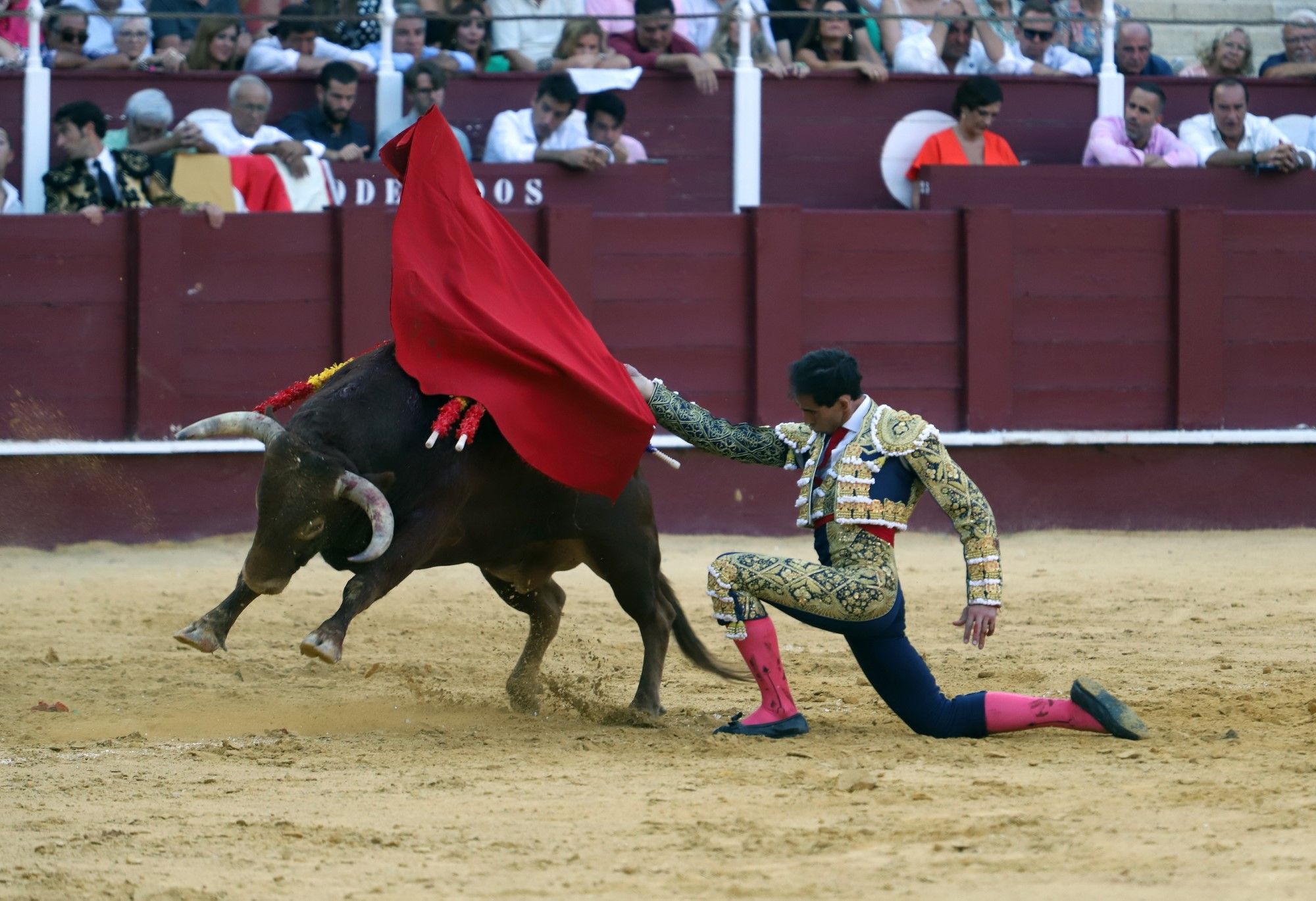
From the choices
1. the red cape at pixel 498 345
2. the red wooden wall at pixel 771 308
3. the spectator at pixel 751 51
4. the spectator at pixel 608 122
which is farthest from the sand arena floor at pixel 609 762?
the spectator at pixel 751 51

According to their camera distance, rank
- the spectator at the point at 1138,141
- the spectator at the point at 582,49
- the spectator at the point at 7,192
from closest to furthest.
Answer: the spectator at the point at 7,192
the spectator at the point at 582,49
the spectator at the point at 1138,141

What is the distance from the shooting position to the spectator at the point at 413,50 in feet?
25.6

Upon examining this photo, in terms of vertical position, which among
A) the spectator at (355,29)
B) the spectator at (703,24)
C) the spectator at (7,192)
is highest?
the spectator at (703,24)

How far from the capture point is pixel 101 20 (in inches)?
310

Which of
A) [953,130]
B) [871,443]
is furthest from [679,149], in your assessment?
[871,443]

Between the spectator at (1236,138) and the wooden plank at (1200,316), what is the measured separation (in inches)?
18.8

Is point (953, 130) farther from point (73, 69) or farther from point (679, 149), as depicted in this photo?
point (73, 69)

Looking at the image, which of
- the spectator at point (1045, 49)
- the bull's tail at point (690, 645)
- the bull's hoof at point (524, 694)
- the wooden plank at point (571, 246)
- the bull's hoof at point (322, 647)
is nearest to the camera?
the bull's hoof at point (322, 647)

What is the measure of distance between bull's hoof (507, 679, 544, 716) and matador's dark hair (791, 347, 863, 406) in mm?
1209

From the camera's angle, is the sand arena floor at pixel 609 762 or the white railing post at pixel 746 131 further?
the white railing post at pixel 746 131

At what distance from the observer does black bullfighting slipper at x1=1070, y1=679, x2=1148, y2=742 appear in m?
3.73

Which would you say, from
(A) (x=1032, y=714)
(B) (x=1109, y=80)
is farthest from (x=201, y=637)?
(B) (x=1109, y=80)

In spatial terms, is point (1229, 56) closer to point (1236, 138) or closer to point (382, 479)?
point (1236, 138)

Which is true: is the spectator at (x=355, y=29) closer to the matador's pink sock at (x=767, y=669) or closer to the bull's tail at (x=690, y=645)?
the bull's tail at (x=690, y=645)
